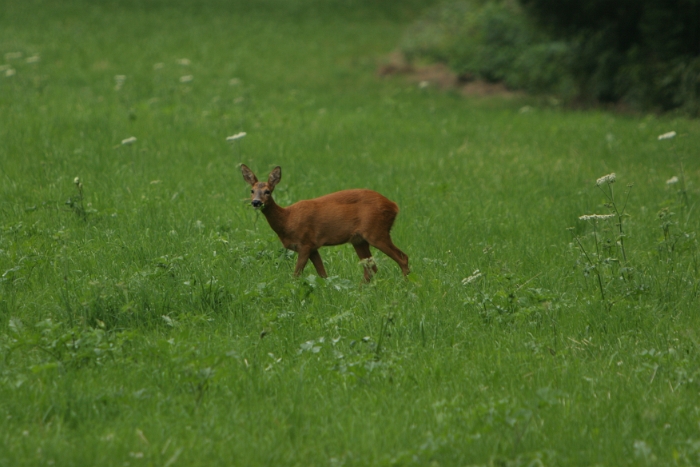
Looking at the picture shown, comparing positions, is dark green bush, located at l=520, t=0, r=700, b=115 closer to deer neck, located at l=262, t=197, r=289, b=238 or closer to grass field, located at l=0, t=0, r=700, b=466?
grass field, located at l=0, t=0, r=700, b=466

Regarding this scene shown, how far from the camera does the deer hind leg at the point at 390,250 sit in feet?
19.6

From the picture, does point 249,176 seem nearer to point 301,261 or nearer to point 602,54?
point 301,261

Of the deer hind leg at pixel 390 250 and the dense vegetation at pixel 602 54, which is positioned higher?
the deer hind leg at pixel 390 250

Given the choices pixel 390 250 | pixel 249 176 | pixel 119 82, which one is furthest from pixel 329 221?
pixel 119 82

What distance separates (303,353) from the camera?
4.80 meters

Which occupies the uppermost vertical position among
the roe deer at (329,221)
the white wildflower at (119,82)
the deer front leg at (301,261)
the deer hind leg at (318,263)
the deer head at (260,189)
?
the deer head at (260,189)

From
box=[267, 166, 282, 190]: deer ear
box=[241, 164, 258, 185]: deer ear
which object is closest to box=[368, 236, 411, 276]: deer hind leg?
box=[267, 166, 282, 190]: deer ear

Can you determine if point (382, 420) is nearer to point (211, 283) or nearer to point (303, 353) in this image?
point (303, 353)

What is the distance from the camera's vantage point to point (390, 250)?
599cm

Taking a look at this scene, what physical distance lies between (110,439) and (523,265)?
3.69 m

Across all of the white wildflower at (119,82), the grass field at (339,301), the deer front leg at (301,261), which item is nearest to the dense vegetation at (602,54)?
the grass field at (339,301)

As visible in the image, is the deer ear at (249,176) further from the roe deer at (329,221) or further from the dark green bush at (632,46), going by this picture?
the dark green bush at (632,46)

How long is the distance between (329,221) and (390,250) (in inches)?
19.1

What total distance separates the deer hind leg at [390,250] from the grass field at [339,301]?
136mm
